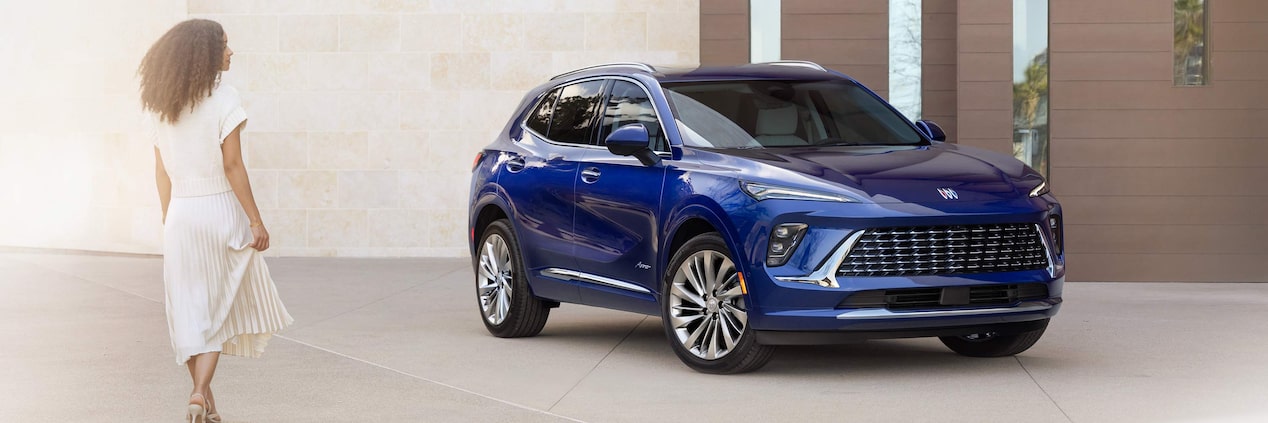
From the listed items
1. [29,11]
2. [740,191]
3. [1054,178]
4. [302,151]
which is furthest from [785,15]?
[29,11]

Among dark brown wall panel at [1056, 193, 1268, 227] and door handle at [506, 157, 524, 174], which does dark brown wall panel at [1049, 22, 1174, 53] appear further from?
door handle at [506, 157, 524, 174]

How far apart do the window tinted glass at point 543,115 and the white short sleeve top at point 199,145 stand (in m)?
3.82

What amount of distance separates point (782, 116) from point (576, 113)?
1542mm

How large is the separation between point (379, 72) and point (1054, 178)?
8182 mm

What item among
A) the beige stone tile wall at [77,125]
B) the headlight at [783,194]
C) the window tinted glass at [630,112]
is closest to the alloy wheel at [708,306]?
the headlight at [783,194]

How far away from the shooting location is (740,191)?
26.6ft

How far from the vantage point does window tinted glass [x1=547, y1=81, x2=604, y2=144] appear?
32.8 ft

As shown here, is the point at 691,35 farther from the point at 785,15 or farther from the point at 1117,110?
the point at 1117,110

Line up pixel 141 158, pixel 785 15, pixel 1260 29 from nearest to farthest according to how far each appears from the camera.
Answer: pixel 1260 29, pixel 785 15, pixel 141 158

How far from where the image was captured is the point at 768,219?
7.92m

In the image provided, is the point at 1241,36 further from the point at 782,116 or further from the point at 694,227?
the point at 694,227

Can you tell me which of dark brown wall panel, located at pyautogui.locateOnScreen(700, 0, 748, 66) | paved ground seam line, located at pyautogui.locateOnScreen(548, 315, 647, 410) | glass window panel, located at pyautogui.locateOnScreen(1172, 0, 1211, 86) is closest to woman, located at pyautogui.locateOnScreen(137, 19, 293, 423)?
paved ground seam line, located at pyautogui.locateOnScreen(548, 315, 647, 410)

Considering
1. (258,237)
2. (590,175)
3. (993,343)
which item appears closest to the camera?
(258,237)

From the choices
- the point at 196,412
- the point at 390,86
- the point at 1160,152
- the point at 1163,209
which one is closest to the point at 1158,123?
the point at 1160,152
